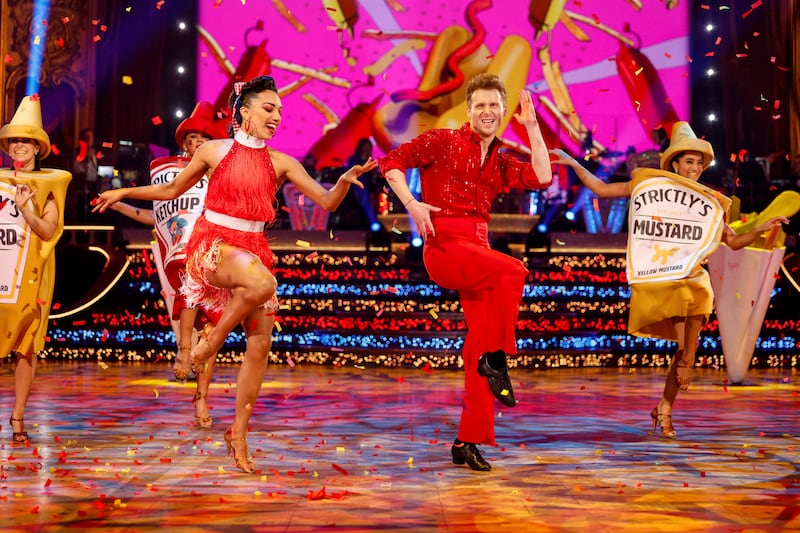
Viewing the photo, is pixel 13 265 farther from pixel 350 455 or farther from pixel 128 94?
pixel 128 94

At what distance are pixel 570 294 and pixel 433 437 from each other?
5.40 metres

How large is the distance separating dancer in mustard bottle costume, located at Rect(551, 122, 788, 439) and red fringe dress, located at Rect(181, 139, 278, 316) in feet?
6.19

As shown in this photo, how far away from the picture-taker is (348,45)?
14898 mm

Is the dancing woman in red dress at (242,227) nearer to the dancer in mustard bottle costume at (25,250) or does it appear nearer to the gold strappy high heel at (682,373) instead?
the dancer in mustard bottle costume at (25,250)

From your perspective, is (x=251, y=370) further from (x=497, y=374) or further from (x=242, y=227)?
(x=497, y=374)

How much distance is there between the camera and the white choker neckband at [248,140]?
4.66 metres

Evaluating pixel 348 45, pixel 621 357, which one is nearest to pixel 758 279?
pixel 621 357

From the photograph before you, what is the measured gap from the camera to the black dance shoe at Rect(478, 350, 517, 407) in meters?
4.47

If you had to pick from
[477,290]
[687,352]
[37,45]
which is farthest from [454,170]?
[37,45]

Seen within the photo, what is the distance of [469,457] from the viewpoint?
462 cm

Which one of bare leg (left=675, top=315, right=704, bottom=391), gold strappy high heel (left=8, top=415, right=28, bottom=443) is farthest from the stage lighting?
gold strappy high heel (left=8, top=415, right=28, bottom=443)

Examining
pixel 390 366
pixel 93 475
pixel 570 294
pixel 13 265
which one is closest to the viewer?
pixel 93 475

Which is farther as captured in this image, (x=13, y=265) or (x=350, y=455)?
(x=13, y=265)

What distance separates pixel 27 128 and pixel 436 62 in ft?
32.7
